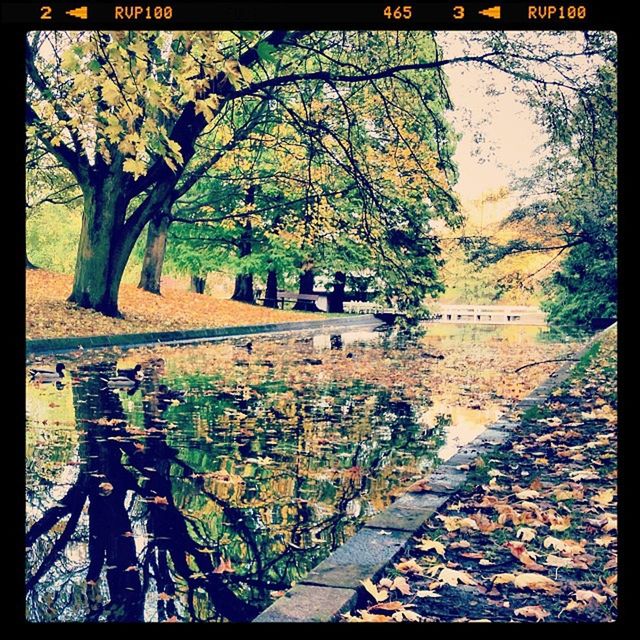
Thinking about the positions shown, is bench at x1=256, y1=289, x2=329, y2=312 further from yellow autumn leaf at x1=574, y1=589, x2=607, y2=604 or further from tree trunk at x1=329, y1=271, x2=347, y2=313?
yellow autumn leaf at x1=574, y1=589, x2=607, y2=604

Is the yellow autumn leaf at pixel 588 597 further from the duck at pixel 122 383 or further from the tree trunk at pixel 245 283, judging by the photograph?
the tree trunk at pixel 245 283

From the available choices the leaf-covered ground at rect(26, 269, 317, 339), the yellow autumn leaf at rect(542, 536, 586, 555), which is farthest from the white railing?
the yellow autumn leaf at rect(542, 536, 586, 555)

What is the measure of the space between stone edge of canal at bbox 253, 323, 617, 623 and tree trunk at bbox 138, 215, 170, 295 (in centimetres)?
1575

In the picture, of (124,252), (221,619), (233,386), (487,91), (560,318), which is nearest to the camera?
(221,619)

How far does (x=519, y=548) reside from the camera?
384 centimetres

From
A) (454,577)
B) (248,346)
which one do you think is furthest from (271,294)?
(454,577)

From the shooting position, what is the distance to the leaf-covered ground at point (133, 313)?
48.4ft

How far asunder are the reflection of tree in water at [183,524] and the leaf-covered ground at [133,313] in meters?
3.27

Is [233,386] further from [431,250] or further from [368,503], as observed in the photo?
[368,503]

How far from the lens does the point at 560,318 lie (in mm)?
17859

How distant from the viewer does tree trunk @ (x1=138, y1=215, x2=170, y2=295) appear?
20.1 meters

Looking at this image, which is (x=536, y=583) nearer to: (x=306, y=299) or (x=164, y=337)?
(x=164, y=337)
